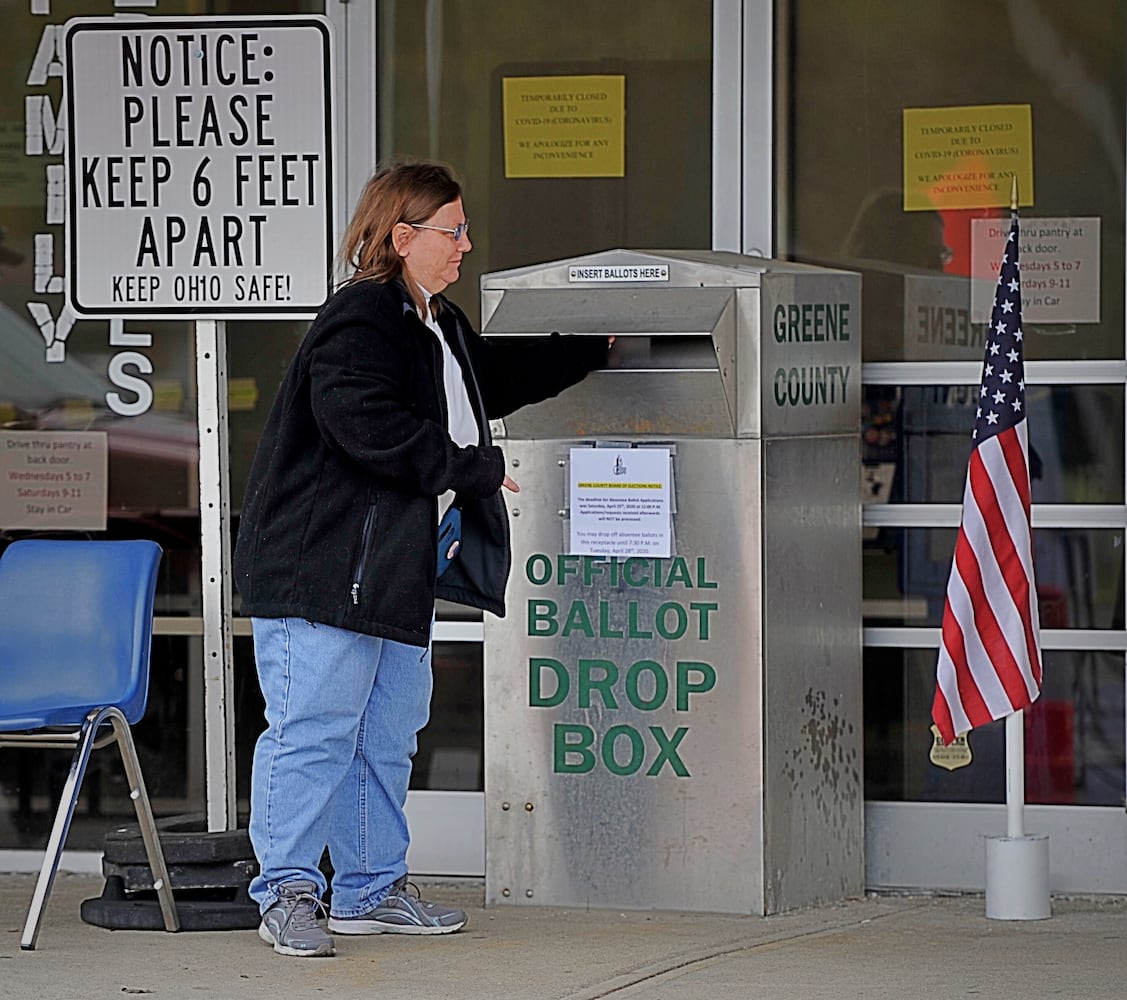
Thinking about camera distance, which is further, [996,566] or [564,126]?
[564,126]

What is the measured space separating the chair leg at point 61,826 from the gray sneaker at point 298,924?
52 centimetres

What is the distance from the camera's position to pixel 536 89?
21.1 ft

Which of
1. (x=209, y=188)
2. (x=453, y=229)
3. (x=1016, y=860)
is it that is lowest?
(x=1016, y=860)

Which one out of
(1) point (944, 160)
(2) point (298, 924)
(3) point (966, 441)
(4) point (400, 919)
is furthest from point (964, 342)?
(2) point (298, 924)

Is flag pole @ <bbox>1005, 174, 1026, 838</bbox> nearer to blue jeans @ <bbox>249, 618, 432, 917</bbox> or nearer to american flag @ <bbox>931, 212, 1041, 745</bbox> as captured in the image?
american flag @ <bbox>931, 212, 1041, 745</bbox>

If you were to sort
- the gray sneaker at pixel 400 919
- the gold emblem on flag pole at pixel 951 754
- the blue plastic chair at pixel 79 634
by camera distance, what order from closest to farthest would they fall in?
the gray sneaker at pixel 400 919 < the blue plastic chair at pixel 79 634 < the gold emblem on flag pole at pixel 951 754

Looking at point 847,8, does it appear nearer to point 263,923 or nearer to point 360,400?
point 360,400

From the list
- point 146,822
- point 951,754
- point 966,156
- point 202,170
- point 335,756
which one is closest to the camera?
point 335,756

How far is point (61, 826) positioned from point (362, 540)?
0.99m

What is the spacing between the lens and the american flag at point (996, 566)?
18.7 ft

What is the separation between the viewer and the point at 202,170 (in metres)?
5.62

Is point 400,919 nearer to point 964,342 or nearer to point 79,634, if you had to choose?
point 79,634

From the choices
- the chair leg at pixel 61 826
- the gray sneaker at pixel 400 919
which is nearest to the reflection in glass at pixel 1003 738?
the gray sneaker at pixel 400 919

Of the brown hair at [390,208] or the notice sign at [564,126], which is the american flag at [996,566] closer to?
the notice sign at [564,126]
